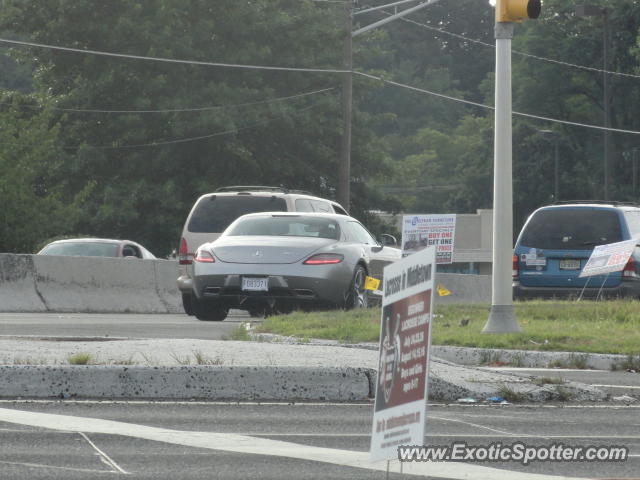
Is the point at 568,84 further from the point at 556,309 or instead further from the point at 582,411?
the point at 582,411

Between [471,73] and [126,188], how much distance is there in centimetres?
7129

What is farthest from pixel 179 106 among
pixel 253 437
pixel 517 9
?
pixel 253 437

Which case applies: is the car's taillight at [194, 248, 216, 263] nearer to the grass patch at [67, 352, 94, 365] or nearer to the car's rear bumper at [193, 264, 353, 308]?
the car's rear bumper at [193, 264, 353, 308]

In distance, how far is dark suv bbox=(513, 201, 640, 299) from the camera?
20406 millimetres

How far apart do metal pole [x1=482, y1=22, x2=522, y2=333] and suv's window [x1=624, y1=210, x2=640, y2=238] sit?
589 centimetres

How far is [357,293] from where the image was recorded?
63.0 ft

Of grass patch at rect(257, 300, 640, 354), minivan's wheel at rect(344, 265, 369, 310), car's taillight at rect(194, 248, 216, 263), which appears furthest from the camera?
minivan's wheel at rect(344, 265, 369, 310)

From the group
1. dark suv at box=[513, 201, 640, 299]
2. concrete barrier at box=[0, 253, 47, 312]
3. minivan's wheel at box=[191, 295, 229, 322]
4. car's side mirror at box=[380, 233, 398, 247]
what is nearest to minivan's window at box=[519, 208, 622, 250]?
dark suv at box=[513, 201, 640, 299]

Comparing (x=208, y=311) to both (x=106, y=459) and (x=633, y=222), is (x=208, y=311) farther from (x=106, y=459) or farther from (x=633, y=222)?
(x=106, y=459)

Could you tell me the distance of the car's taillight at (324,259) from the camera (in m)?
18.3

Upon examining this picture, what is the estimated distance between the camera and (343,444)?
814 centimetres

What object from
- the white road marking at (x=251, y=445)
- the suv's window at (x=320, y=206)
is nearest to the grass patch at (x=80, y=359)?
the white road marking at (x=251, y=445)

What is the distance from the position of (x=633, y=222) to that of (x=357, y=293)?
4.08 m

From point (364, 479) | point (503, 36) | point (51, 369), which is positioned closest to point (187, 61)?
point (503, 36)
